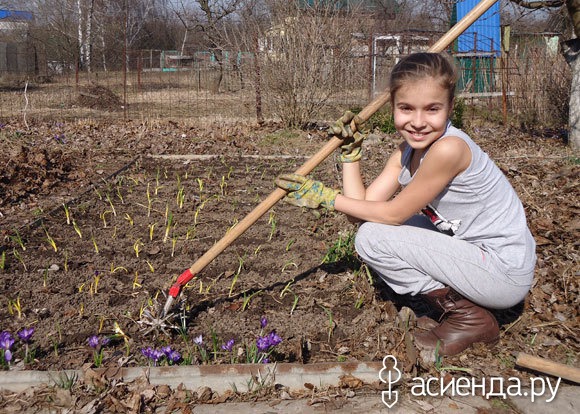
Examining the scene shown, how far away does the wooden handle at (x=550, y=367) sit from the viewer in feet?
7.20

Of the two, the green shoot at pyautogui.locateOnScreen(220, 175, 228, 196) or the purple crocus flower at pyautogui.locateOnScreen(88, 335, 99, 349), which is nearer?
the purple crocus flower at pyautogui.locateOnScreen(88, 335, 99, 349)

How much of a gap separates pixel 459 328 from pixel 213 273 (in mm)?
1495

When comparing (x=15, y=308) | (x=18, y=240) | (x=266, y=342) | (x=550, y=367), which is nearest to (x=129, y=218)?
(x=18, y=240)

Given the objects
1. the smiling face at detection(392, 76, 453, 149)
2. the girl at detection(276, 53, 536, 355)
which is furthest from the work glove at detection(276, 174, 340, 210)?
the smiling face at detection(392, 76, 453, 149)

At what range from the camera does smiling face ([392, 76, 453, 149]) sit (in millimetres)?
2334

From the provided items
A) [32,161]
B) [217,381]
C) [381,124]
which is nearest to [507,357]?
[217,381]

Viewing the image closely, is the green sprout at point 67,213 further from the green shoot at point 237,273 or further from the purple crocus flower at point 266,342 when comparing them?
the purple crocus flower at point 266,342

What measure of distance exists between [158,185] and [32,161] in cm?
129

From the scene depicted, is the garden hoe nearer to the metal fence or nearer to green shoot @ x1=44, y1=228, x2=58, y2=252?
green shoot @ x1=44, y1=228, x2=58, y2=252

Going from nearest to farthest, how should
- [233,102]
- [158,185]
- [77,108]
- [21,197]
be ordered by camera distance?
1. [21,197]
2. [158,185]
3. [233,102]
4. [77,108]

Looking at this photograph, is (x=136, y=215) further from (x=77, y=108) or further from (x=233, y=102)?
(x=77, y=108)

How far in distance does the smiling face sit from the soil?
70 cm

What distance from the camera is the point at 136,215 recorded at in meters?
4.46

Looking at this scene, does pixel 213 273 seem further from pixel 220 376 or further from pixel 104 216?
pixel 104 216
